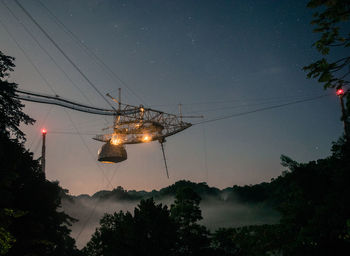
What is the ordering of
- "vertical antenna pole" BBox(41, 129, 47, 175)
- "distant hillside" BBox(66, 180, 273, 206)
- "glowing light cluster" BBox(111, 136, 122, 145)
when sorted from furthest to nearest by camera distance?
"distant hillside" BBox(66, 180, 273, 206), "glowing light cluster" BBox(111, 136, 122, 145), "vertical antenna pole" BBox(41, 129, 47, 175)

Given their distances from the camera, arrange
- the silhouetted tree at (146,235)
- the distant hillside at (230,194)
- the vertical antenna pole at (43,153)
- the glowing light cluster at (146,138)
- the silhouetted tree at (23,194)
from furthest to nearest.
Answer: the distant hillside at (230,194) → the glowing light cluster at (146,138) → the vertical antenna pole at (43,153) → the silhouetted tree at (146,235) → the silhouetted tree at (23,194)

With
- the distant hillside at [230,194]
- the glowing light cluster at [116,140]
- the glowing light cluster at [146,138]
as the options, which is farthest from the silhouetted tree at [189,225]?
the distant hillside at [230,194]

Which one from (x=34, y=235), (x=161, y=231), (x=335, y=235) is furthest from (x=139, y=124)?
(x=335, y=235)

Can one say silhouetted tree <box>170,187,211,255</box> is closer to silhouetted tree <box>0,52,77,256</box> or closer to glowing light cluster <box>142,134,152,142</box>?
glowing light cluster <box>142,134,152,142</box>

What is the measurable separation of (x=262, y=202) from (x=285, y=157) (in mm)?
124398

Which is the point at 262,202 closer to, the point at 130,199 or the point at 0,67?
the point at 130,199

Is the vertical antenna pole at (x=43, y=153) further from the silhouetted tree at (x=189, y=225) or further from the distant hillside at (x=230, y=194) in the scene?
the distant hillside at (x=230, y=194)

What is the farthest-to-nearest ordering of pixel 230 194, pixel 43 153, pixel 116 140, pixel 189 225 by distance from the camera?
pixel 230 194
pixel 116 140
pixel 189 225
pixel 43 153

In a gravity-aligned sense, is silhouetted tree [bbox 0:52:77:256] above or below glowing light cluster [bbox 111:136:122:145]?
below

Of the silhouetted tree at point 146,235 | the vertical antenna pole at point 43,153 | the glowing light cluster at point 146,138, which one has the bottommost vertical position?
the silhouetted tree at point 146,235

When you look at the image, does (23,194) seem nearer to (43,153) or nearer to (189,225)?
(43,153)

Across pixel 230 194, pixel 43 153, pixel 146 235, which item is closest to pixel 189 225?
pixel 146 235

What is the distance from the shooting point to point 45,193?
72.8 ft

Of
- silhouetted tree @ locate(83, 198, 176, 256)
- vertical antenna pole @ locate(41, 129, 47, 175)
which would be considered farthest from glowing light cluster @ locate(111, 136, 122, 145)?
silhouetted tree @ locate(83, 198, 176, 256)
